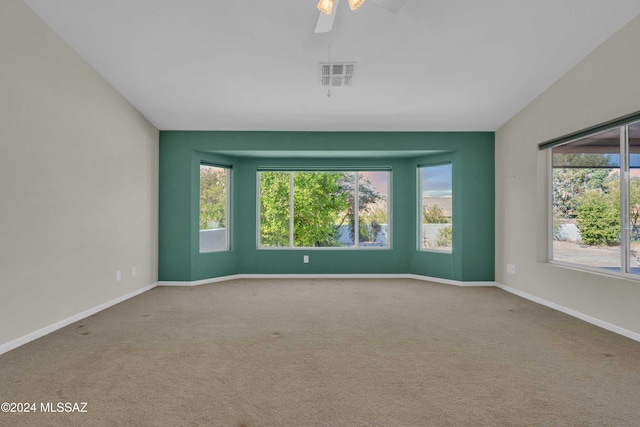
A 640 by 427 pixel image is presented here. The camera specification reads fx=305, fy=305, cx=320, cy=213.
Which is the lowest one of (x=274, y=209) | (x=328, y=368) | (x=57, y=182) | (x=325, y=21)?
(x=328, y=368)

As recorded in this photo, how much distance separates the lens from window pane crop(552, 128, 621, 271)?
10.5 ft

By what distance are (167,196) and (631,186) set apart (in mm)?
5819

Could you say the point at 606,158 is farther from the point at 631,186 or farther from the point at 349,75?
the point at 349,75

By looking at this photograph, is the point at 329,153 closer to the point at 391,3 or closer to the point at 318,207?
the point at 318,207

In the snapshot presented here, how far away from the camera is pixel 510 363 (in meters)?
2.31

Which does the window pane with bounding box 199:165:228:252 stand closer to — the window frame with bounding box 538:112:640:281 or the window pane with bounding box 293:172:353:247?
the window pane with bounding box 293:172:353:247

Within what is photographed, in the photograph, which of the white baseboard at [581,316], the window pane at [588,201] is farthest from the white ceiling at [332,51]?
the white baseboard at [581,316]

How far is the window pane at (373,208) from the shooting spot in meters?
5.62

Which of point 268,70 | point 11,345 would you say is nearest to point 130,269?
point 11,345

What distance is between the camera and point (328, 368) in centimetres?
223

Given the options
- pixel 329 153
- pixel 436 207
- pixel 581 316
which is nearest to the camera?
pixel 581 316

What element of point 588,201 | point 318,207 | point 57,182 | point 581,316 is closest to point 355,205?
point 318,207

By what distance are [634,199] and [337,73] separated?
10.7 ft

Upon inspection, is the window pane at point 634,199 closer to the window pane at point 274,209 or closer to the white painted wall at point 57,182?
the window pane at point 274,209
